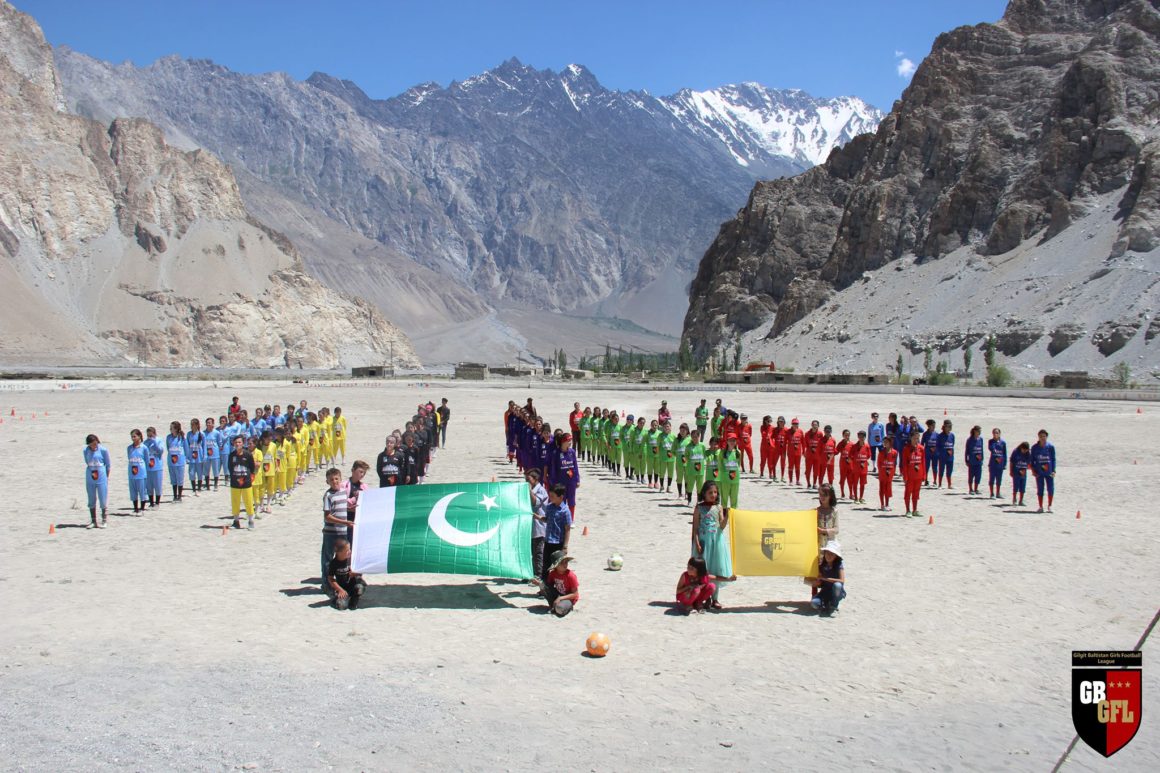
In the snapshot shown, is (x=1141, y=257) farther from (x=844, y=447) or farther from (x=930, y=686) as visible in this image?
(x=930, y=686)

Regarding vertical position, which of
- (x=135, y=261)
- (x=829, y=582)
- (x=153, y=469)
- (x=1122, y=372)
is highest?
(x=135, y=261)

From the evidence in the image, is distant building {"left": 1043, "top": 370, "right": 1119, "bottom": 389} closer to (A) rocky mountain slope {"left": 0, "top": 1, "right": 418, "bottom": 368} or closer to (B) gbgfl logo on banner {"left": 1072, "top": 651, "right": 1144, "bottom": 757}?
(B) gbgfl logo on banner {"left": 1072, "top": 651, "right": 1144, "bottom": 757}

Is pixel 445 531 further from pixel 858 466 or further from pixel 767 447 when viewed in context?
pixel 767 447

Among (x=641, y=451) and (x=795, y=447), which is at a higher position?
(x=795, y=447)

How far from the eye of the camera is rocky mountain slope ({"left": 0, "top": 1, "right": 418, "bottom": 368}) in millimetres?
138875

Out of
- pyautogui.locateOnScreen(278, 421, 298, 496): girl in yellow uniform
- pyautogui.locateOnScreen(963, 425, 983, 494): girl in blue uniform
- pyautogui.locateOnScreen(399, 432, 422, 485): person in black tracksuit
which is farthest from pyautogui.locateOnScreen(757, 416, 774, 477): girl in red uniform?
pyautogui.locateOnScreen(278, 421, 298, 496): girl in yellow uniform

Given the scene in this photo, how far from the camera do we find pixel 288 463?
1983 centimetres

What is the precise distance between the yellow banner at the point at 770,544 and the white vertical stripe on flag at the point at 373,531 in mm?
4083

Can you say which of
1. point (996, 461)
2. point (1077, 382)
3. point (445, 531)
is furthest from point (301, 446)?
point (1077, 382)

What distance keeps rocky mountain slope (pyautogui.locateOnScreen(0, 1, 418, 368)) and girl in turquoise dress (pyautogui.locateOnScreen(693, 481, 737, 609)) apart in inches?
4945

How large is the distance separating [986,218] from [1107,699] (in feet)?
409

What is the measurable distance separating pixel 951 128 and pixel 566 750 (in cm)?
13606

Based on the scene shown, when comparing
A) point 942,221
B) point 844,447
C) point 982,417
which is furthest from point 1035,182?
point 844,447

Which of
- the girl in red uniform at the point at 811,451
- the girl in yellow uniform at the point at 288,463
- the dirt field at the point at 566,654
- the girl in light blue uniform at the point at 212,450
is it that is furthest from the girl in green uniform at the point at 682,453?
the girl in light blue uniform at the point at 212,450
